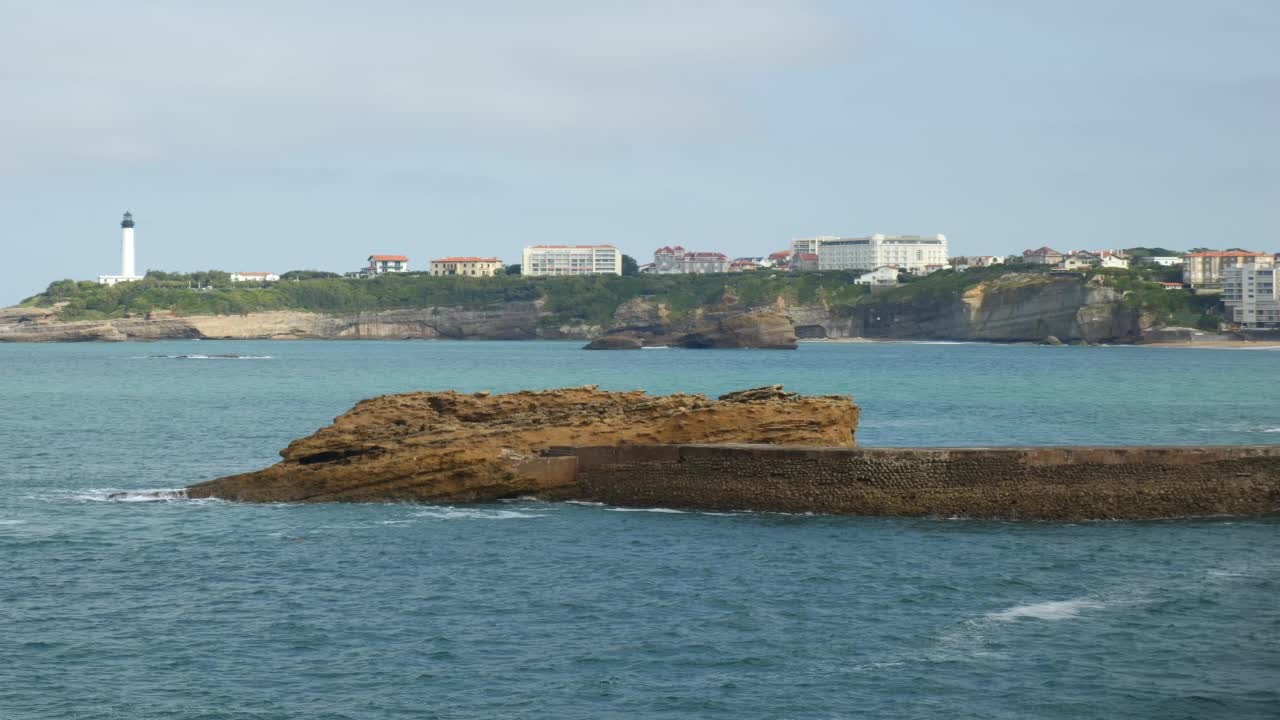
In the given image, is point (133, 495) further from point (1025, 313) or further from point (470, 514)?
point (1025, 313)

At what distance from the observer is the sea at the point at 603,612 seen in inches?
665

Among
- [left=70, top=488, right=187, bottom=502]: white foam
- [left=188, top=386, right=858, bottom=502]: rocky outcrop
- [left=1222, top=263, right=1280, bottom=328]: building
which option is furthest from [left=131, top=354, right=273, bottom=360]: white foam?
[left=1222, top=263, right=1280, bottom=328]: building

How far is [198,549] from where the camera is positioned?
1039 inches

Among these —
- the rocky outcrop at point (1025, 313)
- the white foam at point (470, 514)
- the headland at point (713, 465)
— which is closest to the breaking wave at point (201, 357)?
the rocky outcrop at point (1025, 313)

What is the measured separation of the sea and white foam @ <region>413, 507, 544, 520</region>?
A: 0.41ft

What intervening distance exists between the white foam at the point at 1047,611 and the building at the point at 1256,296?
16515cm

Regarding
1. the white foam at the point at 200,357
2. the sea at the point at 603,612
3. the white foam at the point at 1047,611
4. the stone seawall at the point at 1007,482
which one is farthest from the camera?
the white foam at the point at 200,357

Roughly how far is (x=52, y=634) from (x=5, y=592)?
353 centimetres

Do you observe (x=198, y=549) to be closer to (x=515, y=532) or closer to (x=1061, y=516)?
(x=515, y=532)

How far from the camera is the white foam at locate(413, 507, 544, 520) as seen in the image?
29.7 meters

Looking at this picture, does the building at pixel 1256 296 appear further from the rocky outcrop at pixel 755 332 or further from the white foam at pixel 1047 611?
the white foam at pixel 1047 611

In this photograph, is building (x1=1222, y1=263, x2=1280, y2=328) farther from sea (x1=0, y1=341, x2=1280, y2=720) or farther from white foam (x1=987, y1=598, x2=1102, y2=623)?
white foam (x1=987, y1=598, x2=1102, y2=623)

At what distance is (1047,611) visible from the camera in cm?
2073

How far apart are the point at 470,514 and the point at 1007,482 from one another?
1143 cm
